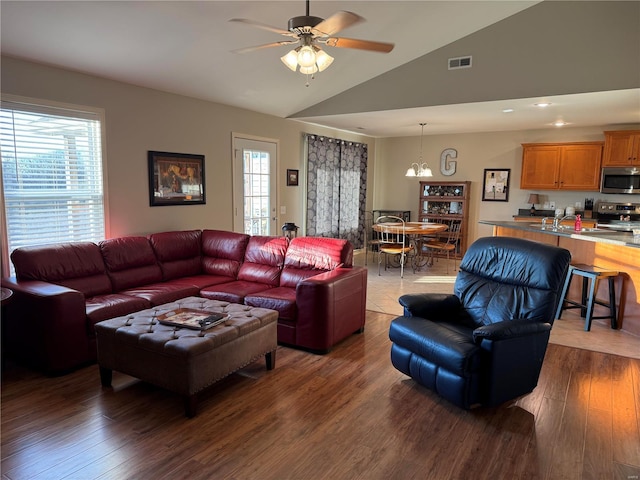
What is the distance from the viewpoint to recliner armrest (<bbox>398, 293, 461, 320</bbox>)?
3121 mm

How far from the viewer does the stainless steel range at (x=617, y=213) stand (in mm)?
6414

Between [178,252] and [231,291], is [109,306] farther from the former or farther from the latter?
[178,252]

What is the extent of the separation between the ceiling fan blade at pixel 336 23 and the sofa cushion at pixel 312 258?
202 cm

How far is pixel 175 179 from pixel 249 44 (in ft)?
5.90

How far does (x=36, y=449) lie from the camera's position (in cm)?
225

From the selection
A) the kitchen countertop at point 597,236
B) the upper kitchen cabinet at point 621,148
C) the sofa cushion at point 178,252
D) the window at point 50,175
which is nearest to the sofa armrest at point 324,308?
the sofa cushion at point 178,252

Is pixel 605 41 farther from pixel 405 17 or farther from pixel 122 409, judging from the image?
pixel 122 409

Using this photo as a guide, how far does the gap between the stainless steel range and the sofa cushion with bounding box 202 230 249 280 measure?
5.59 metres

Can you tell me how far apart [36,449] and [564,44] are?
18.9 feet

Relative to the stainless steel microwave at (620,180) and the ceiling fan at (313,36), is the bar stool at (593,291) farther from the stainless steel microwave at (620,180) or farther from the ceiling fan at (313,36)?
the ceiling fan at (313,36)

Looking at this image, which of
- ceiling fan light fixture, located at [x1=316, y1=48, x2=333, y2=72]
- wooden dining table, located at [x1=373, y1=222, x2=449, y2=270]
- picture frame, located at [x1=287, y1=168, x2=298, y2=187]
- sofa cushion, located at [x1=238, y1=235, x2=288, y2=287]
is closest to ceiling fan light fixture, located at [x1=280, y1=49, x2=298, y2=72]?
ceiling fan light fixture, located at [x1=316, y1=48, x2=333, y2=72]

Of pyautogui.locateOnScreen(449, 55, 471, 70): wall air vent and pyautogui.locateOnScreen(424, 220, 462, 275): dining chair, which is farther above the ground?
pyautogui.locateOnScreen(449, 55, 471, 70): wall air vent

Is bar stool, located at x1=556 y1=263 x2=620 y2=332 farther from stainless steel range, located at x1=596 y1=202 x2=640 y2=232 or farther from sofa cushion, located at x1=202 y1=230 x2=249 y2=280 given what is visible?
sofa cushion, located at x1=202 y1=230 x2=249 y2=280

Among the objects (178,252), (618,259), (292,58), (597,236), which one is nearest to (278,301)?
(178,252)
